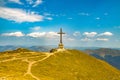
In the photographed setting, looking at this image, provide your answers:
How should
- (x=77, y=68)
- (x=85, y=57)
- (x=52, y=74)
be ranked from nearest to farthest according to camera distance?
1. (x=52, y=74)
2. (x=77, y=68)
3. (x=85, y=57)

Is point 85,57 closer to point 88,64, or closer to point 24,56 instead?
point 88,64

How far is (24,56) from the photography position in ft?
444

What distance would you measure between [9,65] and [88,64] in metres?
56.4

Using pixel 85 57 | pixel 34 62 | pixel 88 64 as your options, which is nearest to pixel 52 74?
pixel 34 62

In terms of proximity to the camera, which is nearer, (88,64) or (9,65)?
(9,65)

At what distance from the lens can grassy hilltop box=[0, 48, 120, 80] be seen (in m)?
105

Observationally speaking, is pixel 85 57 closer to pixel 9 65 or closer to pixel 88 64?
pixel 88 64

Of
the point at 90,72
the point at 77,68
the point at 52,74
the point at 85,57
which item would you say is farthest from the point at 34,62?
the point at 85,57

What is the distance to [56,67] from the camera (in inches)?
4737

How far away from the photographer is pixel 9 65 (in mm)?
112812

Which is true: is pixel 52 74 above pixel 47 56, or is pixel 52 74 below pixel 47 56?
below

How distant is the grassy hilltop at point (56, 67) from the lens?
344ft

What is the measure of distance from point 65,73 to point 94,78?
62.5 ft

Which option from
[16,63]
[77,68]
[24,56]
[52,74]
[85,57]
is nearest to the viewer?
[52,74]
